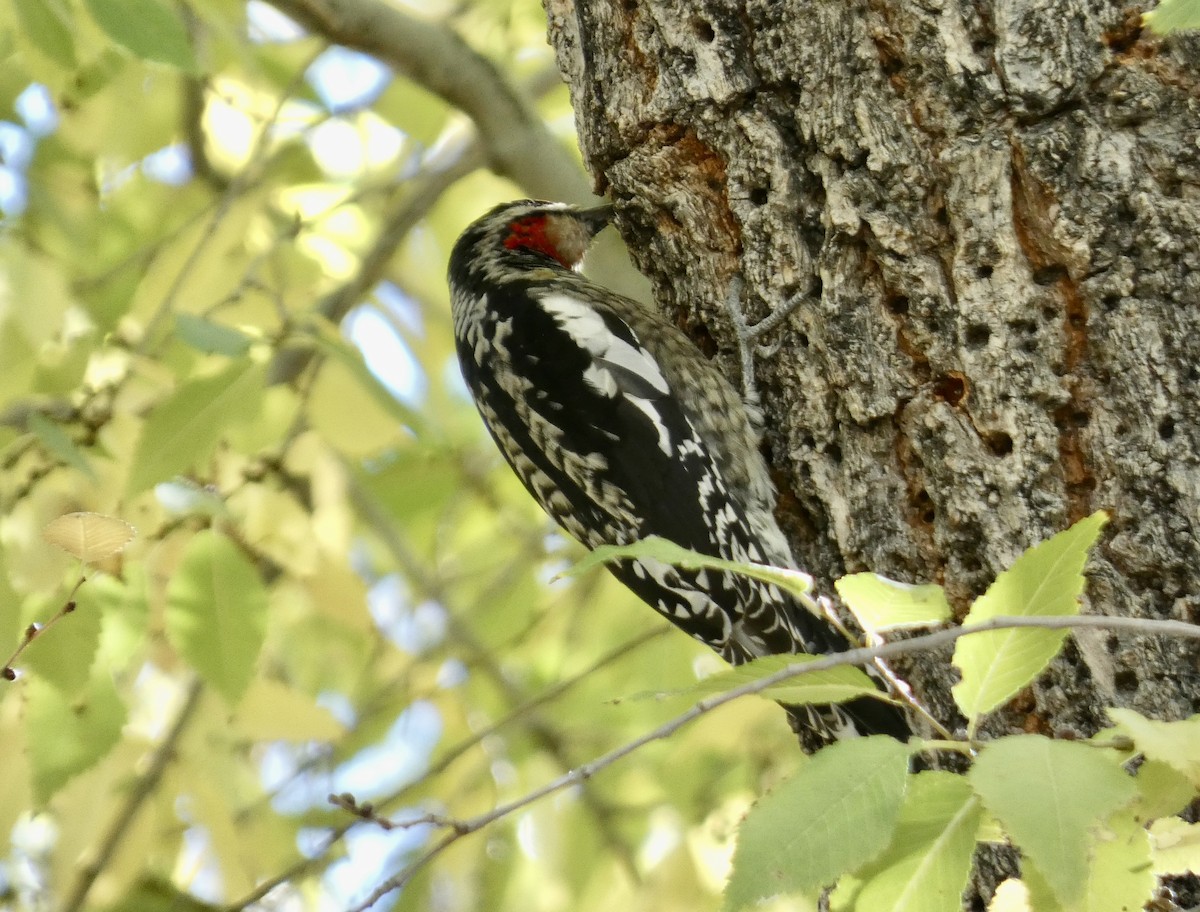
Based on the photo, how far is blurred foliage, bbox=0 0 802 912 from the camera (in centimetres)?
194

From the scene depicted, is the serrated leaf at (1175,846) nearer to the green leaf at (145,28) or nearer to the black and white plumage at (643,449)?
the black and white plumage at (643,449)

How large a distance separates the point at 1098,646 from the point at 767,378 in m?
0.71

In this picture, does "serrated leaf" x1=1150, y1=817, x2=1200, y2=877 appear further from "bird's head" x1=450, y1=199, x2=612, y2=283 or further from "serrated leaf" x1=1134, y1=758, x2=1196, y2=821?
"bird's head" x1=450, y1=199, x2=612, y2=283

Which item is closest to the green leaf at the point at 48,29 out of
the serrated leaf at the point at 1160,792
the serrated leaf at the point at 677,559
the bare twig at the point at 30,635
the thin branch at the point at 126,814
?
the bare twig at the point at 30,635

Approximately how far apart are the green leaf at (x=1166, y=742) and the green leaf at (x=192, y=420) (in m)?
1.39

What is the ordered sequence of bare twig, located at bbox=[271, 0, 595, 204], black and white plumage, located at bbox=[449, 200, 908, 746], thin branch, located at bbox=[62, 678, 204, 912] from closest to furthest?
black and white plumage, located at bbox=[449, 200, 908, 746] → thin branch, located at bbox=[62, 678, 204, 912] → bare twig, located at bbox=[271, 0, 595, 204]

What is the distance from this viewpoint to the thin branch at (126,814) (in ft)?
7.92

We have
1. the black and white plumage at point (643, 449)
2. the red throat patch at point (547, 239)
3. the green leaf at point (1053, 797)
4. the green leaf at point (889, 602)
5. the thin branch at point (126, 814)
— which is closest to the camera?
the green leaf at point (1053, 797)

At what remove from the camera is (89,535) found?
1373mm

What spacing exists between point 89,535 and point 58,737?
0.61 metres

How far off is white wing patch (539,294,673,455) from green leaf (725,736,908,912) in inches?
59.4

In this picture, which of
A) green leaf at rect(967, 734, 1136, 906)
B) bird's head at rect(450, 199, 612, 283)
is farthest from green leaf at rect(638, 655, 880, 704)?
bird's head at rect(450, 199, 612, 283)

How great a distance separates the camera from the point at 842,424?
1.79 m

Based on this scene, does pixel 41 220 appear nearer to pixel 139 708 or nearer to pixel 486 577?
pixel 139 708
